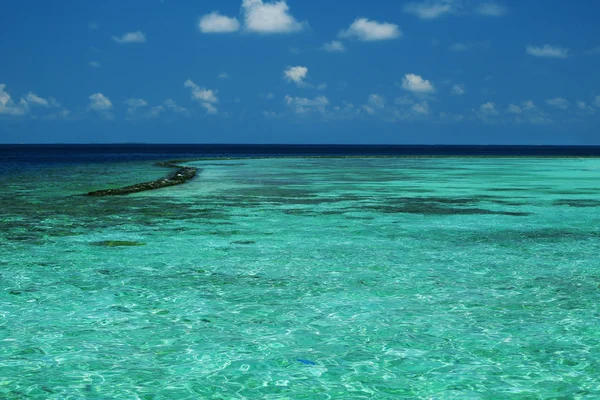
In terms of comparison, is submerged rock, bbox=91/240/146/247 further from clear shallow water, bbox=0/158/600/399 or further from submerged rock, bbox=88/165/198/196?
submerged rock, bbox=88/165/198/196

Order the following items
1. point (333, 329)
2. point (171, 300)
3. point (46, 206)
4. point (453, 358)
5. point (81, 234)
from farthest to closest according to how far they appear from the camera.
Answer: point (46, 206)
point (81, 234)
point (171, 300)
point (333, 329)
point (453, 358)

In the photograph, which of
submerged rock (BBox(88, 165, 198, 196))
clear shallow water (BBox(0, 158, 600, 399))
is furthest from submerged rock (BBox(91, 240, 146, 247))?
submerged rock (BBox(88, 165, 198, 196))

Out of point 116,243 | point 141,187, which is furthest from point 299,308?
point 141,187

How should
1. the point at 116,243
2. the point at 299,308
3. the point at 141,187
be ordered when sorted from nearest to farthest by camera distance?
the point at 299,308
the point at 116,243
the point at 141,187

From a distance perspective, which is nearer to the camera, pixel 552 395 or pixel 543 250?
pixel 552 395

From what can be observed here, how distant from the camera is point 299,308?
30.8 ft

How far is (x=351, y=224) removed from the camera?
58.7ft

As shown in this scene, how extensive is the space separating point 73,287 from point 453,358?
6145 mm

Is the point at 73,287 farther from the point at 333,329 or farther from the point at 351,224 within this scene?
the point at 351,224

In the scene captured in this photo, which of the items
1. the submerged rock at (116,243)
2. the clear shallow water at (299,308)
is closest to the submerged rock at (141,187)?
the clear shallow water at (299,308)

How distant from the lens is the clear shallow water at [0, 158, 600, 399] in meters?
6.82

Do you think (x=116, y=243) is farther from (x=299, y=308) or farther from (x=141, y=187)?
(x=141, y=187)

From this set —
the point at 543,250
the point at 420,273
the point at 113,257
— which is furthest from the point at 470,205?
the point at 113,257

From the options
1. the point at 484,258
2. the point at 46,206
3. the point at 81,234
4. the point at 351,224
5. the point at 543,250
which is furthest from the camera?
the point at 46,206
